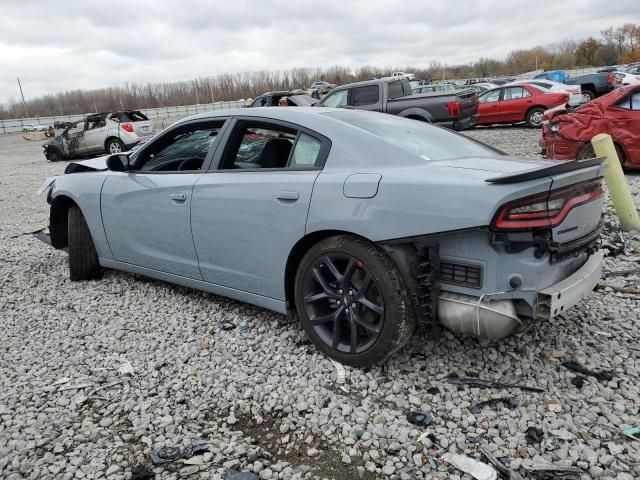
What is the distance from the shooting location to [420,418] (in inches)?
105

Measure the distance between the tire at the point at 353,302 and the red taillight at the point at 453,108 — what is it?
11.3 meters

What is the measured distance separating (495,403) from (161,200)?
2720mm

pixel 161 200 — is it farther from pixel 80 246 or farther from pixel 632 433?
pixel 632 433

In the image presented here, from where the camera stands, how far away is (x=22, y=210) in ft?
31.1

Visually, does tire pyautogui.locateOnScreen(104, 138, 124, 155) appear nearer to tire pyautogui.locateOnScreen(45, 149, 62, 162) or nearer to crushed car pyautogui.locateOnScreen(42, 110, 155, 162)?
crushed car pyautogui.locateOnScreen(42, 110, 155, 162)

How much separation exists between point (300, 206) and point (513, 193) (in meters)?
1.23

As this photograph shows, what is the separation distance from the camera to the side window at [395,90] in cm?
1435

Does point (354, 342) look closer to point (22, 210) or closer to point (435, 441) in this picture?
point (435, 441)

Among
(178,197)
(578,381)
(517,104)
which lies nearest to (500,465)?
(578,381)

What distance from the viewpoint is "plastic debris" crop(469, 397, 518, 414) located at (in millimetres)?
2719

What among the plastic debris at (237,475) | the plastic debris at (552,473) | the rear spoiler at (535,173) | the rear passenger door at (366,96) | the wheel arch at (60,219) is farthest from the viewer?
the rear passenger door at (366,96)

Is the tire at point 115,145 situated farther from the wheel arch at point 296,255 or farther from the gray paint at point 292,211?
the wheel arch at point 296,255

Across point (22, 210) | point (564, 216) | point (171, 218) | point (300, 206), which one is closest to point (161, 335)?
point (171, 218)


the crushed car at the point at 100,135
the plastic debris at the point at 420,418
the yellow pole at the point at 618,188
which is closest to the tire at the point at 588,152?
the yellow pole at the point at 618,188
